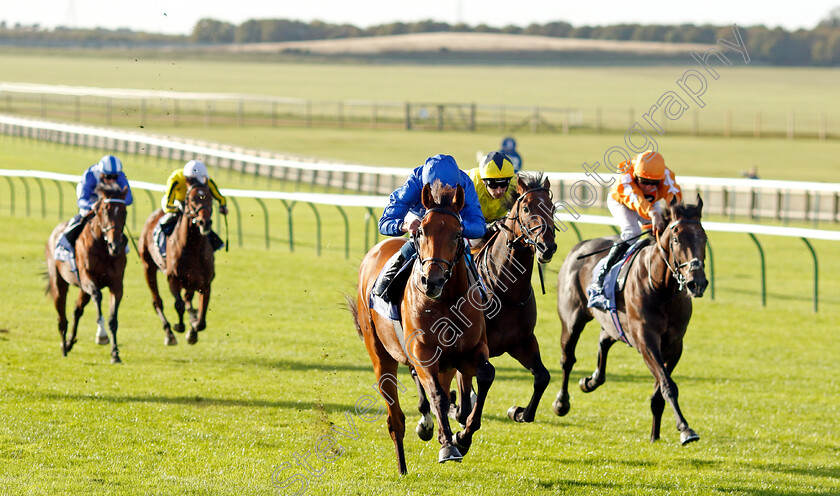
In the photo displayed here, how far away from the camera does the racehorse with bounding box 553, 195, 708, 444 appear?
5.55 meters

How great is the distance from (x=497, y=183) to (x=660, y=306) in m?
1.26

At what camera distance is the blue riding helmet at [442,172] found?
4.70 meters

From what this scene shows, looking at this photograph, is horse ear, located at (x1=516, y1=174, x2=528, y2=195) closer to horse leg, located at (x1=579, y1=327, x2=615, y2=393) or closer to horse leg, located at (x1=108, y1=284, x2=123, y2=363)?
horse leg, located at (x1=579, y1=327, x2=615, y2=393)

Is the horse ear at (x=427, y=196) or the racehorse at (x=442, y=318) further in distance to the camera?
the horse ear at (x=427, y=196)

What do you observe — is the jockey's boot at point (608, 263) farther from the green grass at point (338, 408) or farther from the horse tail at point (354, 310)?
the horse tail at point (354, 310)

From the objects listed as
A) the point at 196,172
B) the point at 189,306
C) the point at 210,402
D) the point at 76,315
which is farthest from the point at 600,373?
the point at 76,315

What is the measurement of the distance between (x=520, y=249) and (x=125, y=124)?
3826cm

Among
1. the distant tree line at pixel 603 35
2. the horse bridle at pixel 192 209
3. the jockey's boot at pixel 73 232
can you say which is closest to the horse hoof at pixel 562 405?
the horse bridle at pixel 192 209

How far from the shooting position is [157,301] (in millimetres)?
9492

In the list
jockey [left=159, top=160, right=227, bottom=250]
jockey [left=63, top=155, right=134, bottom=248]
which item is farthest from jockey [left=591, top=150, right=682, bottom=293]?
jockey [left=63, top=155, right=134, bottom=248]

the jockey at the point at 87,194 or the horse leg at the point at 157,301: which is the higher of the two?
the jockey at the point at 87,194

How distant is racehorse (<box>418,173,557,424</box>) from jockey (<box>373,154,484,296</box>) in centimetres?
55

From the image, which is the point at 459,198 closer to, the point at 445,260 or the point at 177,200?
the point at 445,260

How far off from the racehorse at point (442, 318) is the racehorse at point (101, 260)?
12.8ft
